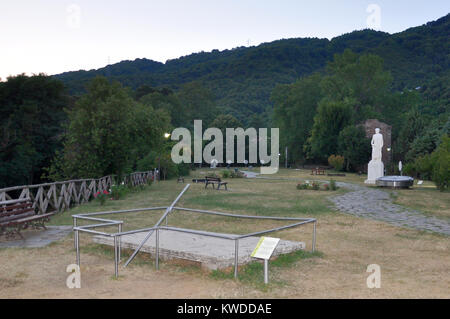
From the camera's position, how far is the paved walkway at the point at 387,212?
1115 centimetres

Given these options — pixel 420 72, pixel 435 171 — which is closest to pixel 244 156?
pixel 420 72

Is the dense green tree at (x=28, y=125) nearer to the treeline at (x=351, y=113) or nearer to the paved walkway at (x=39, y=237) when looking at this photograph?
the paved walkway at (x=39, y=237)

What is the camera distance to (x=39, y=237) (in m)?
8.91

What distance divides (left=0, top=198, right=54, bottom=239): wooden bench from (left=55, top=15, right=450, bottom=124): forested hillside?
63.3 metres

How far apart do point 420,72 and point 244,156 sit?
35.5 metres

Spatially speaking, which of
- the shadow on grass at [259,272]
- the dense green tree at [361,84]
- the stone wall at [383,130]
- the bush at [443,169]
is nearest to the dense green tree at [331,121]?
the stone wall at [383,130]

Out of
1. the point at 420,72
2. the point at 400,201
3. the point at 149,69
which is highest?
the point at 149,69

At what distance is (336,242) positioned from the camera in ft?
29.3

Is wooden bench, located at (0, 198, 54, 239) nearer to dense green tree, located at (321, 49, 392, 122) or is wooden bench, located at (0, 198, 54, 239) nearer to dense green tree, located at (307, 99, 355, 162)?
dense green tree, located at (307, 99, 355, 162)

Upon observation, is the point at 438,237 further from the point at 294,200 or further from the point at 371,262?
the point at 294,200

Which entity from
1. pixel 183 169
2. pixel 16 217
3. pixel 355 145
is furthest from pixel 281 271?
pixel 355 145

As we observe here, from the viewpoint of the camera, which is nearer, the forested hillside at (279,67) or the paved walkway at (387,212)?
the paved walkway at (387,212)

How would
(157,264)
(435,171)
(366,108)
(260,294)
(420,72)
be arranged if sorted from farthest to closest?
1. (420,72)
2. (366,108)
3. (435,171)
4. (157,264)
5. (260,294)

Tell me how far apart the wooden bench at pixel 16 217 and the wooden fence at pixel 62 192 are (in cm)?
62
